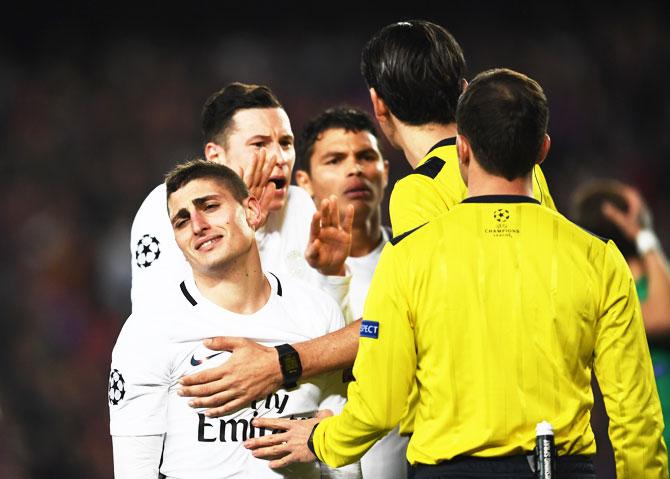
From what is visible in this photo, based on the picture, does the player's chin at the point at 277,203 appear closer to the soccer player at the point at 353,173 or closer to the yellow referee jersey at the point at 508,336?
the soccer player at the point at 353,173

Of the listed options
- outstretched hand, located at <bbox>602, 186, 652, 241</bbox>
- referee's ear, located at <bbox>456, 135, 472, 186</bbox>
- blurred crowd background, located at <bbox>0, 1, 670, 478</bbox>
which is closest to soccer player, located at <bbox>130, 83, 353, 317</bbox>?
referee's ear, located at <bbox>456, 135, 472, 186</bbox>

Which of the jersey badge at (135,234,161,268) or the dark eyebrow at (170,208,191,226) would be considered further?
the jersey badge at (135,234,161,268)

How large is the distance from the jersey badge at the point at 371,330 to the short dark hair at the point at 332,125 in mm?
2621

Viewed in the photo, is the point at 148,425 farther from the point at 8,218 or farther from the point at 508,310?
the point at 8,218

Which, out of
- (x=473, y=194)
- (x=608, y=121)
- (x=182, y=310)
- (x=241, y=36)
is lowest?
(x=182, y=310)

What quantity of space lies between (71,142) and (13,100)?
2.68 ft

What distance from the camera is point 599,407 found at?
7.75 metres

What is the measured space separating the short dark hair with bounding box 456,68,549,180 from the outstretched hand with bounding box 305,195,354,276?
4.16ft

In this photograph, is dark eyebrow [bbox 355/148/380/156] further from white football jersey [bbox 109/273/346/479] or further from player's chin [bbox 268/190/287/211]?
white football jersey [bbox 109/273/346/479]

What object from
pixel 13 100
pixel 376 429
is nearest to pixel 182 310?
pixel 376 429

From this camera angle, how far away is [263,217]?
380cm

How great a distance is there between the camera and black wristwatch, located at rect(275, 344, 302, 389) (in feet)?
10.3

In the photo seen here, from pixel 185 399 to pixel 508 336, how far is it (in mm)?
1091

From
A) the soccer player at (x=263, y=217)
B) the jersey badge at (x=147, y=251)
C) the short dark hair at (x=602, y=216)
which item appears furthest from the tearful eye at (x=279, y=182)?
the short dark hair at (x=602, y=216)
